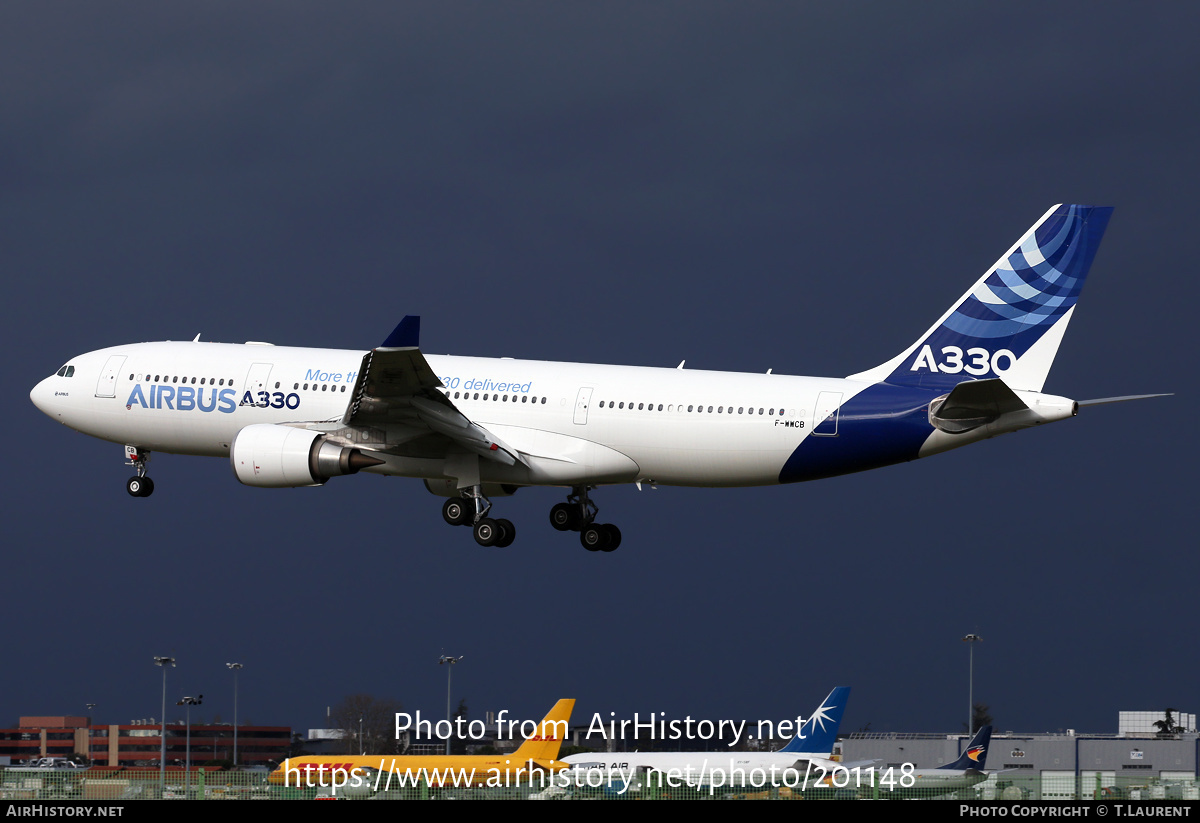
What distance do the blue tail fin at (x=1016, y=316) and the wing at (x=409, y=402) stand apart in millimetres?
11132

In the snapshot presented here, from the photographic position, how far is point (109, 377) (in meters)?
47.5

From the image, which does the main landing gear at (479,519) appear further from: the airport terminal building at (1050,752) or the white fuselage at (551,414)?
the airport terminal building at (1050,752)

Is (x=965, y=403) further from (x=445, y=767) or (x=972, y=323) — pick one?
(x=445, y=767)

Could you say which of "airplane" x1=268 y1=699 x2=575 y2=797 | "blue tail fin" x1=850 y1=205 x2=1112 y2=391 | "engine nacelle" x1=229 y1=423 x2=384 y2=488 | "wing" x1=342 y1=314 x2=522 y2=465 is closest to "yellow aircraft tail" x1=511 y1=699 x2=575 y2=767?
"airplane" x1=268 y1=699 x2=575 y2=797

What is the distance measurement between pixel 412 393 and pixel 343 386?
4.38 meters

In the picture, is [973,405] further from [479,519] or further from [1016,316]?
[479,519]

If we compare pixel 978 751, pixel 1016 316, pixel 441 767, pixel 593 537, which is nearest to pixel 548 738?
pixel 441 767

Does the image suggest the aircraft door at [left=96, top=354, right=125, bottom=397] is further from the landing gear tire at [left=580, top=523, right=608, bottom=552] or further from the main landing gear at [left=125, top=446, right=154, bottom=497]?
the landing gear tire at [left=580, top=523, right=608, bottom=552]

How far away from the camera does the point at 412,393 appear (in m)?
41.0

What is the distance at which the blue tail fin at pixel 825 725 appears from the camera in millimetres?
48500

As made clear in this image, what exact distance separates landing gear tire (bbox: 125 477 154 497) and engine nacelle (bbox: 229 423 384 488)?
8.52 meters

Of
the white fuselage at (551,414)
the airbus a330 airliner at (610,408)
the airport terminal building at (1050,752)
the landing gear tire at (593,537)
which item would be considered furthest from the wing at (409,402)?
the airport terminal building at (1050,752)

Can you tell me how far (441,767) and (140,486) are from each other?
1499cm
